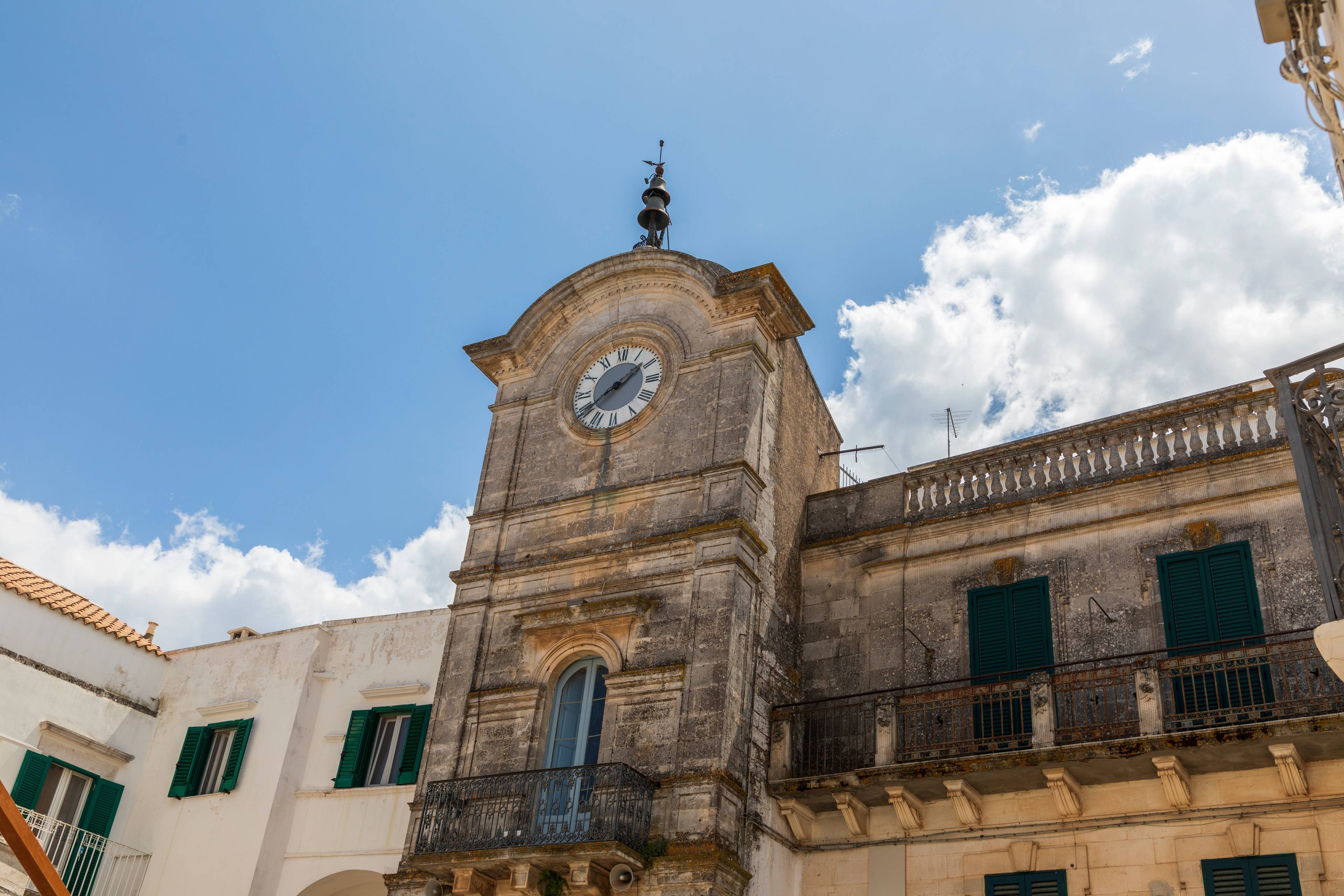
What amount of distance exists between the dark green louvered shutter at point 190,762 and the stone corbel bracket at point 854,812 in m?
11.6

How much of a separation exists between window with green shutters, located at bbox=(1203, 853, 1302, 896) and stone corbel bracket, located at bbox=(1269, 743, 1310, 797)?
63 centimetres

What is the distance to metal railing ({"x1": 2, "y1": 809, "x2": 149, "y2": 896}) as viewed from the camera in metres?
18.9

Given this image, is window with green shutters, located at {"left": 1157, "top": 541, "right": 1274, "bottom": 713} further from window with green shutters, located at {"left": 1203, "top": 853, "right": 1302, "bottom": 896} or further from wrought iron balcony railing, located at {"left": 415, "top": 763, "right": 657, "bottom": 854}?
wrought iron balcony railing, located at {"left": 415, "top": 763, "right": 657, "bottom": 854}

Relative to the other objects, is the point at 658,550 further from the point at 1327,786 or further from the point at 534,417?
the point at 1327,786

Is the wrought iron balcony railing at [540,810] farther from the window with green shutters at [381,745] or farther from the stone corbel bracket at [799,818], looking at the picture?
the window with green shutters at [381,745]

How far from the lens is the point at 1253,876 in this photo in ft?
39.1

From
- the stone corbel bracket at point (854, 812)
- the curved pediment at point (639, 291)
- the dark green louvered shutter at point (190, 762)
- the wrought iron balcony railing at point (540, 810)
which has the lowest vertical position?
the wrought iron balcony railing at point (540, 810)

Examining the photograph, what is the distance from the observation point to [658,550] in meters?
15.6

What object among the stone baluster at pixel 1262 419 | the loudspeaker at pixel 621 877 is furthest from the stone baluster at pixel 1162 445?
the loudspeaker at pixel 621 877

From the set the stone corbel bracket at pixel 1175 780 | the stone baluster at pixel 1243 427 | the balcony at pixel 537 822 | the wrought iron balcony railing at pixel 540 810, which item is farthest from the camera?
the stone baluster at pixel 1243 427

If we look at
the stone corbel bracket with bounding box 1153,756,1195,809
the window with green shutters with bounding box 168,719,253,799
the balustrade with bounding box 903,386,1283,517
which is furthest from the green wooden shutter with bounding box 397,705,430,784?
the stone corbel bracket with bounding box 1153,756,1195,809

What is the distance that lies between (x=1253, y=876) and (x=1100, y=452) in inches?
211

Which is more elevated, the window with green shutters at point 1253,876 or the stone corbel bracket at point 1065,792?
the stone corbel bracket at point 1065,792

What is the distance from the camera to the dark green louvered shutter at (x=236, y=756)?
1941 cm
